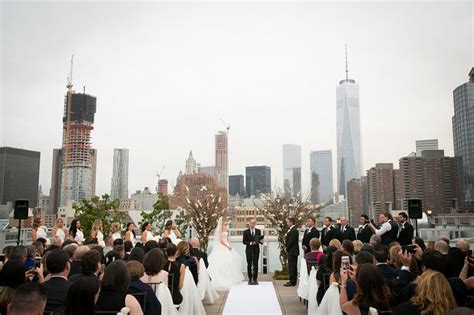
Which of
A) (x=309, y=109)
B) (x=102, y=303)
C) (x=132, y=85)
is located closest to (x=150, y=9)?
(x=132, y=85)

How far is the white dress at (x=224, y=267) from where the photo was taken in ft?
31.1

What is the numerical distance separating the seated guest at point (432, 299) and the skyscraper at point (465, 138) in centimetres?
1550

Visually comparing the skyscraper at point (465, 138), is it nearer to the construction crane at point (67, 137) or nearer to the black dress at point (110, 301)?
the black dress at point (110, 301)

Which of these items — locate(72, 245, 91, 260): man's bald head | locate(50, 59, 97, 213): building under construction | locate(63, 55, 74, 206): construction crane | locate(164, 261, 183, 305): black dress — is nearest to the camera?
locate(72, 245, 91, 260): man's bald head

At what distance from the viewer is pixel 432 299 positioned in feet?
8.95

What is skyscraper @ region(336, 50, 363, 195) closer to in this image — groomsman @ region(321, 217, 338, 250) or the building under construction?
the building under construction

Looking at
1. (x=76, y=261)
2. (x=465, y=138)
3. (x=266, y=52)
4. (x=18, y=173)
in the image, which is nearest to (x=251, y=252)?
(x=76, y=261)

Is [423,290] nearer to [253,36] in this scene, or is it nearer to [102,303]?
[102,303]

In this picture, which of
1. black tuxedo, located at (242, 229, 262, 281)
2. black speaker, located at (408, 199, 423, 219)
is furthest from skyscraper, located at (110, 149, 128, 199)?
black speaker, located at (408, 199, 423, 219)

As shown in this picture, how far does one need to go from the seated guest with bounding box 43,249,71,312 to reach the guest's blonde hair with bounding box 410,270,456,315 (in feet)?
8.99

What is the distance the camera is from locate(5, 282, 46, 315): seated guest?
231 cm

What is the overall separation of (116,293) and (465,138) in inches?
827

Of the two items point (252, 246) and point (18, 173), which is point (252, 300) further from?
point (18, 173)

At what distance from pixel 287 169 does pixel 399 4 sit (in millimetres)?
104311
